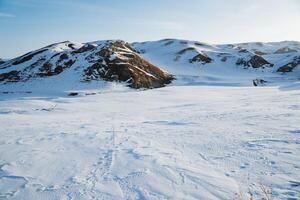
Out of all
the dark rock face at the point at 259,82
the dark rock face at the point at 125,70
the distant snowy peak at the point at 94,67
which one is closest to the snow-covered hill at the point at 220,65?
the dark rock face at the point at 259,82

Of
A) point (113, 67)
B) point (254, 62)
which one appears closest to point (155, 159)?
point (113, 67)

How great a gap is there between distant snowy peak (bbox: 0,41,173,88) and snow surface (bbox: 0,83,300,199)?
2391cm

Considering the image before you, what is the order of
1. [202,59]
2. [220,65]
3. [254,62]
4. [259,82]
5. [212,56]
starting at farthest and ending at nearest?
[212,56] → [202,59] → [220,65] → [254,62] → [259,82]

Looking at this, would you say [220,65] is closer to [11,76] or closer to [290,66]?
[290,66]

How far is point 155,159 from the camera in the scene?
8836 mm

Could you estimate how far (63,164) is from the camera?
8789 mm

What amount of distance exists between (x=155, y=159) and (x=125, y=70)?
103ft

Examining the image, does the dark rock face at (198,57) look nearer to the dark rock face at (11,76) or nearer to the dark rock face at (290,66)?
the dark rock face at (290,66)

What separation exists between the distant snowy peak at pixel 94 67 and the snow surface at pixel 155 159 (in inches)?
941

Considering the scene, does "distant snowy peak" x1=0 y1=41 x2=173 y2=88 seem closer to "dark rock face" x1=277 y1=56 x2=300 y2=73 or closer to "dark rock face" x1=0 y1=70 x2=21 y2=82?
"dark rock face" x1=0 y1=70 x2=21 y2=82

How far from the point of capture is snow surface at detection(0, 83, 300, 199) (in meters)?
6.84

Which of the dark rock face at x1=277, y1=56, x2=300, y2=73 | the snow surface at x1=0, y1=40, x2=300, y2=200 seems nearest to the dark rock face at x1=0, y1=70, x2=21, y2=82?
the snow surface at x1=0, y1=40, x2=300, y2=200

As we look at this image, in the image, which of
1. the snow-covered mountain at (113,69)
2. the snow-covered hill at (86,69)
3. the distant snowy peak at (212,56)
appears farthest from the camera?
the distant snowy peak at (212,56)

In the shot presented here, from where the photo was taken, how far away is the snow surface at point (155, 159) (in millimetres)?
6844
